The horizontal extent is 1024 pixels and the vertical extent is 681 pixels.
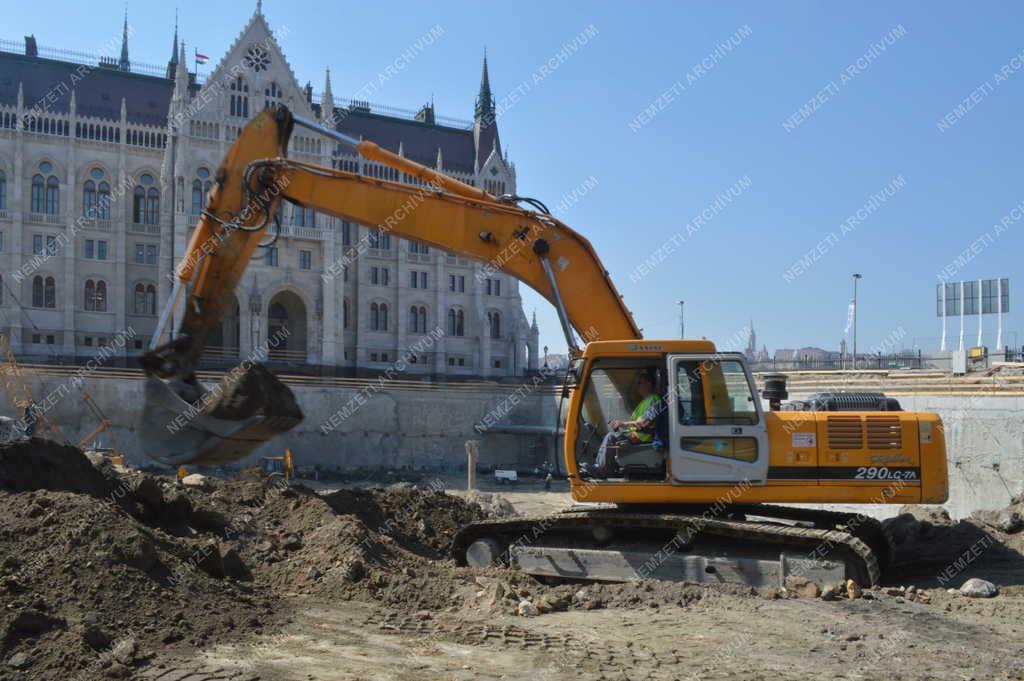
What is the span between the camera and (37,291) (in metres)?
48.9

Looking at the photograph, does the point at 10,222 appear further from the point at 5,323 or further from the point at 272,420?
the point at 272,420

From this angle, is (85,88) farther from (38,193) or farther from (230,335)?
(230,335)

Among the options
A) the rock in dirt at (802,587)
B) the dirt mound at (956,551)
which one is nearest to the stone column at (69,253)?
the dirt mound at (956,551)

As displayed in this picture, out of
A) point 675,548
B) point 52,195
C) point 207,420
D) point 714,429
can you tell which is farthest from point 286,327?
point 714,429

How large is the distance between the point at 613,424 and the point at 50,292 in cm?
4855

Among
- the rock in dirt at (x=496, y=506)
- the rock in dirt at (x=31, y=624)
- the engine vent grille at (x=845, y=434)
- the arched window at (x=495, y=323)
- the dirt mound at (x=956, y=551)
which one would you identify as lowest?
the rock in dirt at (x=496, y=506)

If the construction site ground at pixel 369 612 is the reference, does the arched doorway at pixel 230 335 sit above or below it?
above

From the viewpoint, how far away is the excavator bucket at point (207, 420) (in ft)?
30.4

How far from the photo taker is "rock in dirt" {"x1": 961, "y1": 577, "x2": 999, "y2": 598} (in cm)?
856

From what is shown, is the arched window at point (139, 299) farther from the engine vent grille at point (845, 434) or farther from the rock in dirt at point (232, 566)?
the engine vent grille at point (845, 434)

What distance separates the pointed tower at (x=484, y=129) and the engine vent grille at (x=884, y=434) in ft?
186

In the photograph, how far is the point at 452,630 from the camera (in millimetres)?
7383

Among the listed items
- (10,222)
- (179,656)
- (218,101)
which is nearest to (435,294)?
(218,101)

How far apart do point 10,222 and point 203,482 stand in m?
42.6
